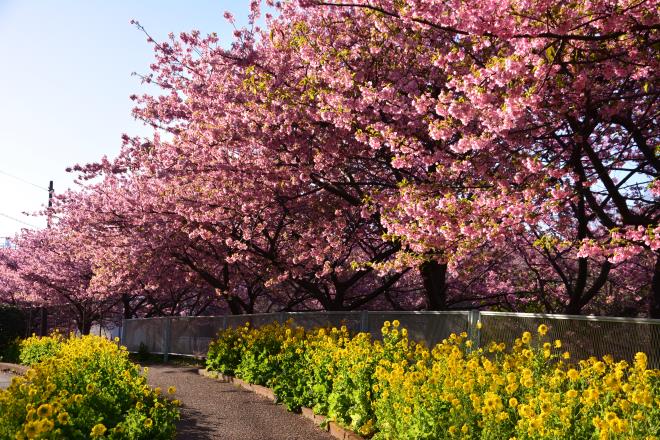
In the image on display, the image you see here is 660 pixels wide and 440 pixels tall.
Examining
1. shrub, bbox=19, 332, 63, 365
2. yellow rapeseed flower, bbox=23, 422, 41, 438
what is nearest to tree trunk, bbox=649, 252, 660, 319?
yellow rapeseed flower, bbox=23, 422, 41, 438

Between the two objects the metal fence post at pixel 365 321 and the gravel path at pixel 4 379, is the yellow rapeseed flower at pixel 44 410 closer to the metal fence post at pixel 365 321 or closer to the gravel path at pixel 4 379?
the metal fence post at pixel 365 321

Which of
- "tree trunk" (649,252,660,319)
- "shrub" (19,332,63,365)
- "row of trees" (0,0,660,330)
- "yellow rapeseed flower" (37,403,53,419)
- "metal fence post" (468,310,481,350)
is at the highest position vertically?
"row of trees" (0,0,660,330)

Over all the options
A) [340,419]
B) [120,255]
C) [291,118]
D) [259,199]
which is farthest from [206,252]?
[340,419]

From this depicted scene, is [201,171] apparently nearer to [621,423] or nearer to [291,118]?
[291,118]

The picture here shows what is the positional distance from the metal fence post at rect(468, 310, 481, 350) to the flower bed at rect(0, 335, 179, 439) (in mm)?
4395

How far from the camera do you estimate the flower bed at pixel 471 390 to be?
4.57 meters

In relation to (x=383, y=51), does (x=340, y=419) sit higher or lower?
lower

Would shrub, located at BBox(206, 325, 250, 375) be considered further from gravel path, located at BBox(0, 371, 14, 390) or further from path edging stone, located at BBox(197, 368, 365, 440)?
gravel path, located at BBox(0, 371, 14, 390)

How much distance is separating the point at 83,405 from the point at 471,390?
4183mm

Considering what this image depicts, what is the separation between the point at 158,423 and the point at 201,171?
27.7ft

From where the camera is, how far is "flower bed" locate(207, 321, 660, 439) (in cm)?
457

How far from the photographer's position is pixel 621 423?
386 centimetres

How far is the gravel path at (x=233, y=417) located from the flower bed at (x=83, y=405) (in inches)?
38.7

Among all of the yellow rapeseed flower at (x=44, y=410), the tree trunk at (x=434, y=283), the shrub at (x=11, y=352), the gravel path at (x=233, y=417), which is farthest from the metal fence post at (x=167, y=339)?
the yellow rapeseed flower at (x=44, y=410)
